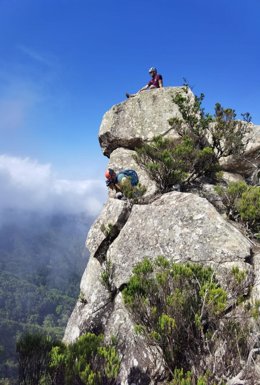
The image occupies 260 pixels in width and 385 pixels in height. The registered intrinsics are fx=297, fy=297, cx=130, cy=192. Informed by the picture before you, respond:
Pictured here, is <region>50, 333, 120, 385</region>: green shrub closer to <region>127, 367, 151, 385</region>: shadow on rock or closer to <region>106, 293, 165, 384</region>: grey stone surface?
<region>106, 293, 165, 384</region>: grey stone surface

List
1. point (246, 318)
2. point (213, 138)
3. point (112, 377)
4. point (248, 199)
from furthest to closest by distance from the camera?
point (213, 138) → point (248, 199) → point (246, 318) → point (112, 377)

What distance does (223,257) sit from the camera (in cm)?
1022

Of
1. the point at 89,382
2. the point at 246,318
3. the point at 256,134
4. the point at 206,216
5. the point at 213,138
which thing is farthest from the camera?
the point at 256,134

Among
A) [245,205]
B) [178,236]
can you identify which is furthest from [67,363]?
[245,205]

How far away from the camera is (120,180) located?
54.1ft

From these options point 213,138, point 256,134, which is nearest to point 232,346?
point 213,138

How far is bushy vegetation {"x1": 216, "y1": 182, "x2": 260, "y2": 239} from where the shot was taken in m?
12.4

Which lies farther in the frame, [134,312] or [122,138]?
[122,138]

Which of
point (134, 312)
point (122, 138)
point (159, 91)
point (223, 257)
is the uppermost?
point (159, 91)

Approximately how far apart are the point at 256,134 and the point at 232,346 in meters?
14.6

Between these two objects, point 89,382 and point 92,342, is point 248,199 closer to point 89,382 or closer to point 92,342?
point 92,342

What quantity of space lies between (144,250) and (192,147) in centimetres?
673

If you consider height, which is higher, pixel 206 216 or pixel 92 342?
pixel 206 216

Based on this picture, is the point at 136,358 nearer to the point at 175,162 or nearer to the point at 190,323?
the point at 190,323
